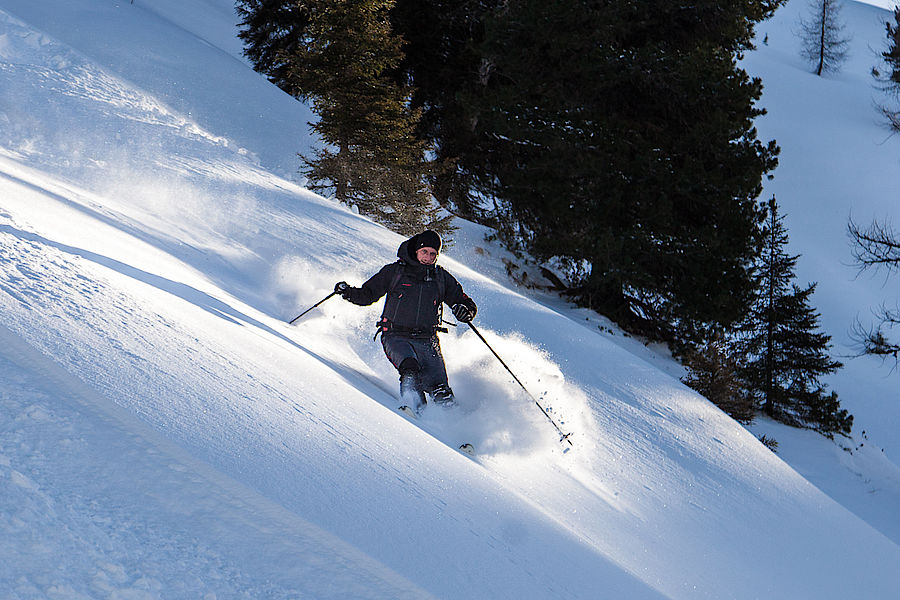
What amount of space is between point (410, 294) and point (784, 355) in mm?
11632

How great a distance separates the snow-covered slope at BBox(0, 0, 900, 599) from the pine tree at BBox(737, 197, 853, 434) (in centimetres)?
641

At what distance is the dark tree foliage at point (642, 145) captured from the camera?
13.9 m

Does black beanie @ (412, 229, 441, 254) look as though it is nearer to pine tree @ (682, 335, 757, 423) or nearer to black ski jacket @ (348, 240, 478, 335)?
black ski jacket @ (348, 240, 478, 335)

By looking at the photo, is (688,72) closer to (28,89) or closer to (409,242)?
(409,242)

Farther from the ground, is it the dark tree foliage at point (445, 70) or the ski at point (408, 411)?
the dark tree foliage at point (445, 70)

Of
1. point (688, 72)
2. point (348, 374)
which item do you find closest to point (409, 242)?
point (348, 374)

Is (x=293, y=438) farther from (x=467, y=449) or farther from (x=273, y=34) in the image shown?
(x=273, y=34)

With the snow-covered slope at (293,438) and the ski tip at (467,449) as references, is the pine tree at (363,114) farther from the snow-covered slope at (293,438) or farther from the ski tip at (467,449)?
the ski tip at (467,449)

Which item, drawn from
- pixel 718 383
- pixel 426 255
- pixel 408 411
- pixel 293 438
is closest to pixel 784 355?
pixel 718 383

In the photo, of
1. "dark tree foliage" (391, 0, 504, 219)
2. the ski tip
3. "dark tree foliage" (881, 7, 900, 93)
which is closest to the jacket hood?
the ski tip

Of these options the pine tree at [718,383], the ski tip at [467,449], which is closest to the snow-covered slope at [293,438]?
the ski tip at [467,449]

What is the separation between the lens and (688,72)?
13.7 metres

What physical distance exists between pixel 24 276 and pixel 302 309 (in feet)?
14.2

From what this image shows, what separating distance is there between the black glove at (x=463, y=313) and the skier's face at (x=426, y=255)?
513mm
